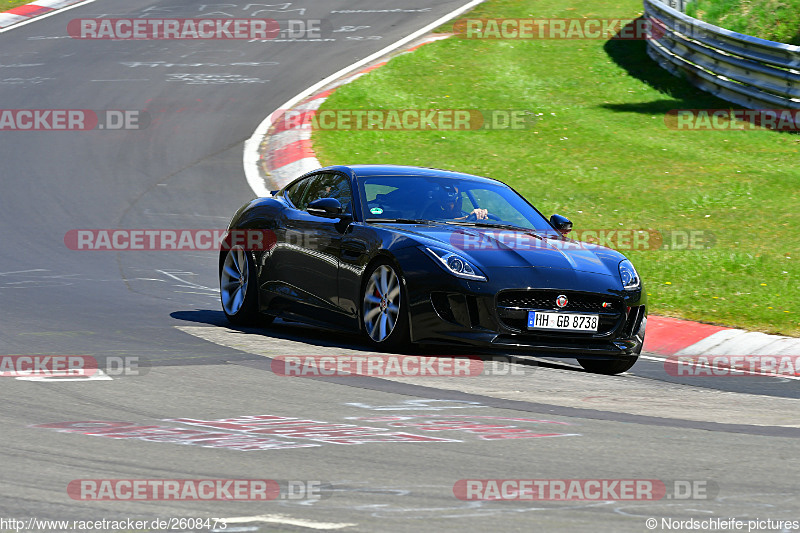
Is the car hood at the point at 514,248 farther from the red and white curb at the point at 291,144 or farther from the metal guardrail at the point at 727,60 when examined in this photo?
the metal guardrail at the point at 727,60

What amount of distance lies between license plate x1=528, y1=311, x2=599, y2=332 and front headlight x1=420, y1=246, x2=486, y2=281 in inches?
18.0

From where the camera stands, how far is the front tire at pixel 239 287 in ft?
35.0

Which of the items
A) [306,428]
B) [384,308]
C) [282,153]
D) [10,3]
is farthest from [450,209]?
[10,3]

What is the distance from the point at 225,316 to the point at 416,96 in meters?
12.0

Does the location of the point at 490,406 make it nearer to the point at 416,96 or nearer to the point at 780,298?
the point at 780,298

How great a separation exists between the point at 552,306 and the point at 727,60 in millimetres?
14739

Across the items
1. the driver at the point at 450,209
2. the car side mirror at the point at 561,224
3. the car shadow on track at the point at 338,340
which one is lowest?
the car shadow on track at the point at 338,340

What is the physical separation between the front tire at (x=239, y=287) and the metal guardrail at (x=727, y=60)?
483 inches

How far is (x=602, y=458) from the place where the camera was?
19.0 ft

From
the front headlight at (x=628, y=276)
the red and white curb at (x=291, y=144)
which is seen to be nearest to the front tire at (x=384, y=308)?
the front headlight at (x=628, y=276)

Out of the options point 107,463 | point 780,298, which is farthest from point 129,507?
point 780,298

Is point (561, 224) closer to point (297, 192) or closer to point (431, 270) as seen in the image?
point (431, 270)

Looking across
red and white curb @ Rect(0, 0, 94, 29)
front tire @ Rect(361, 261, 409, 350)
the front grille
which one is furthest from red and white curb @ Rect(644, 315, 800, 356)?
red and white curb @ Rect(0, 0, 94, 29)

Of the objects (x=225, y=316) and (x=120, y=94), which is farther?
(x=120, y=94)
